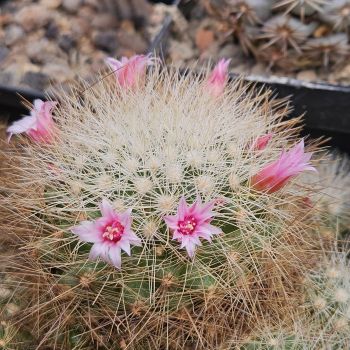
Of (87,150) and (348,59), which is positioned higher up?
(87,150)

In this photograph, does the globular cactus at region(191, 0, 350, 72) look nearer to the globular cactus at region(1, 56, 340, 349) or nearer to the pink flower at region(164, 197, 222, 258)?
the globular cactus at region(1, 56, 340, 349)

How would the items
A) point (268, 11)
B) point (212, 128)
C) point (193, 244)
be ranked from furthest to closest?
point (268, 11) → point (212, 128) → point (193, 244)

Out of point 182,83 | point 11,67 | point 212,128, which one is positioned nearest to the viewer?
point 212,128

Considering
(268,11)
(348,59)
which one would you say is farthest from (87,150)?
(348,59)

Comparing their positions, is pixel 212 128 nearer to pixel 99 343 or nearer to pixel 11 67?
pixel 99 343

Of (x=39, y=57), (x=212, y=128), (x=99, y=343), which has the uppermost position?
(x=212, y=128)

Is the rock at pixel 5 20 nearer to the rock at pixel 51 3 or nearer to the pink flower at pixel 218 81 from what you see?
the rock at pixel 51 3

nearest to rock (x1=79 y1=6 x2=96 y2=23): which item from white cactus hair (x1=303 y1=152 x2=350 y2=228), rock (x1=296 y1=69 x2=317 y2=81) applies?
rock (x1=296 y1=69 x2=317 y2=81)

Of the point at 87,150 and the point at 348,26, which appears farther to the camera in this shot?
the point at 348,26
